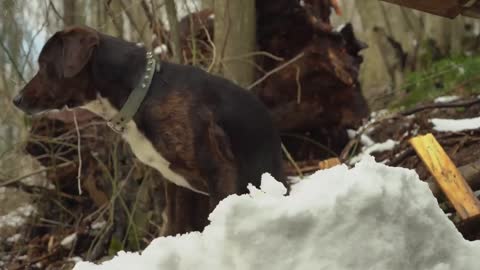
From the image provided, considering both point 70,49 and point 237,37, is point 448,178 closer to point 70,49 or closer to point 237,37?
point 70,49

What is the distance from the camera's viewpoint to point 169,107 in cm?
430

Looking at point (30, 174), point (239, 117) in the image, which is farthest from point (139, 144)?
point (30, 174)

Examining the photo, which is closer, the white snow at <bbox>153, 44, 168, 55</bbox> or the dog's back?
the dog's back

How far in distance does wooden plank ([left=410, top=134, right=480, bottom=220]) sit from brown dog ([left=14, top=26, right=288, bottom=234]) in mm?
957

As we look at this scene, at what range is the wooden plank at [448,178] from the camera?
12.2 feet

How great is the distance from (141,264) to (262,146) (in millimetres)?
2657

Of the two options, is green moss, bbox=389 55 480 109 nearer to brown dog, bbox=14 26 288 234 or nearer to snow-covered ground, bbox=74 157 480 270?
brown dog, bbox=14 26 288 234

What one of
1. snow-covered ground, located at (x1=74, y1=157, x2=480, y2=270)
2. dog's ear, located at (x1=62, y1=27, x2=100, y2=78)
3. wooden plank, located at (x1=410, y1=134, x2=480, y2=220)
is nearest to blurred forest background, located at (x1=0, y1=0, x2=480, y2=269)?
dog's ear, located at (x1=62, y1=27, x2=100, y2=78)

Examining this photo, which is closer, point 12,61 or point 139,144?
point 139,144

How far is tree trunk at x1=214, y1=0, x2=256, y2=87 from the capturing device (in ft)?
20.2

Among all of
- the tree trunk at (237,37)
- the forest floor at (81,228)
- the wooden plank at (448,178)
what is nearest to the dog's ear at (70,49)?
the tree trunk at (237,37)

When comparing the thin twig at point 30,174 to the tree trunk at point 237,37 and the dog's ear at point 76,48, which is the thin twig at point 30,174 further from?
the dog's ear at point 76,48

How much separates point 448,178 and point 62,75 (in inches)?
97.5

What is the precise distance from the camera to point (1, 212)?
6.57m
